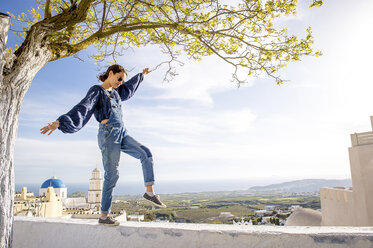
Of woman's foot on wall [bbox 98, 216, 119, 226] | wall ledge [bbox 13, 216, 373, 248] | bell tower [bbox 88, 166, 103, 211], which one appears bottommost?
bell tower [bbox 88, 166, 103, 211]

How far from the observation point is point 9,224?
7.40 feet

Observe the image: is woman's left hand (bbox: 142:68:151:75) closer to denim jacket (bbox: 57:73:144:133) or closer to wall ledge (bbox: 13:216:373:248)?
denim jacket (bbox: 57:73:144:133)

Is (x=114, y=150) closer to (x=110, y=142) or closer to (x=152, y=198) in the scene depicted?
(x=110, y=142)

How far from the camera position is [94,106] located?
2.80 meters

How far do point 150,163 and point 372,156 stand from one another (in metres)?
9.85

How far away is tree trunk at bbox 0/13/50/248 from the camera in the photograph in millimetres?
2248

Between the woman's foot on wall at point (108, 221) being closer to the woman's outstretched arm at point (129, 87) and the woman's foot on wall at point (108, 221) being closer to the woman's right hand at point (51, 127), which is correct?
the woman's right hand at point (51, 127)

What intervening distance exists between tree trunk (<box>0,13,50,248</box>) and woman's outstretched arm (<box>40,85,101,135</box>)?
0.40 metres

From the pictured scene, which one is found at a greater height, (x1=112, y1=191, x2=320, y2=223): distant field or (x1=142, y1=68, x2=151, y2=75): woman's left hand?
(x1=142, y1=68, x2=151, y2=75): woman's left hand

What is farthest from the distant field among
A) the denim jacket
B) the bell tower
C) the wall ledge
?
the bell tower

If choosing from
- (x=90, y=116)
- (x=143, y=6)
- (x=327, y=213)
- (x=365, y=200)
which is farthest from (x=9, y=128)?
(x=327, y=213)

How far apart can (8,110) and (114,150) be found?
103 centimetres

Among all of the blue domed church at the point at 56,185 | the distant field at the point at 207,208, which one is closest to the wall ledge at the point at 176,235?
the distant field at the point at 207,208

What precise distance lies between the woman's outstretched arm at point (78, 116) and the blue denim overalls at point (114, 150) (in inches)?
7.0
